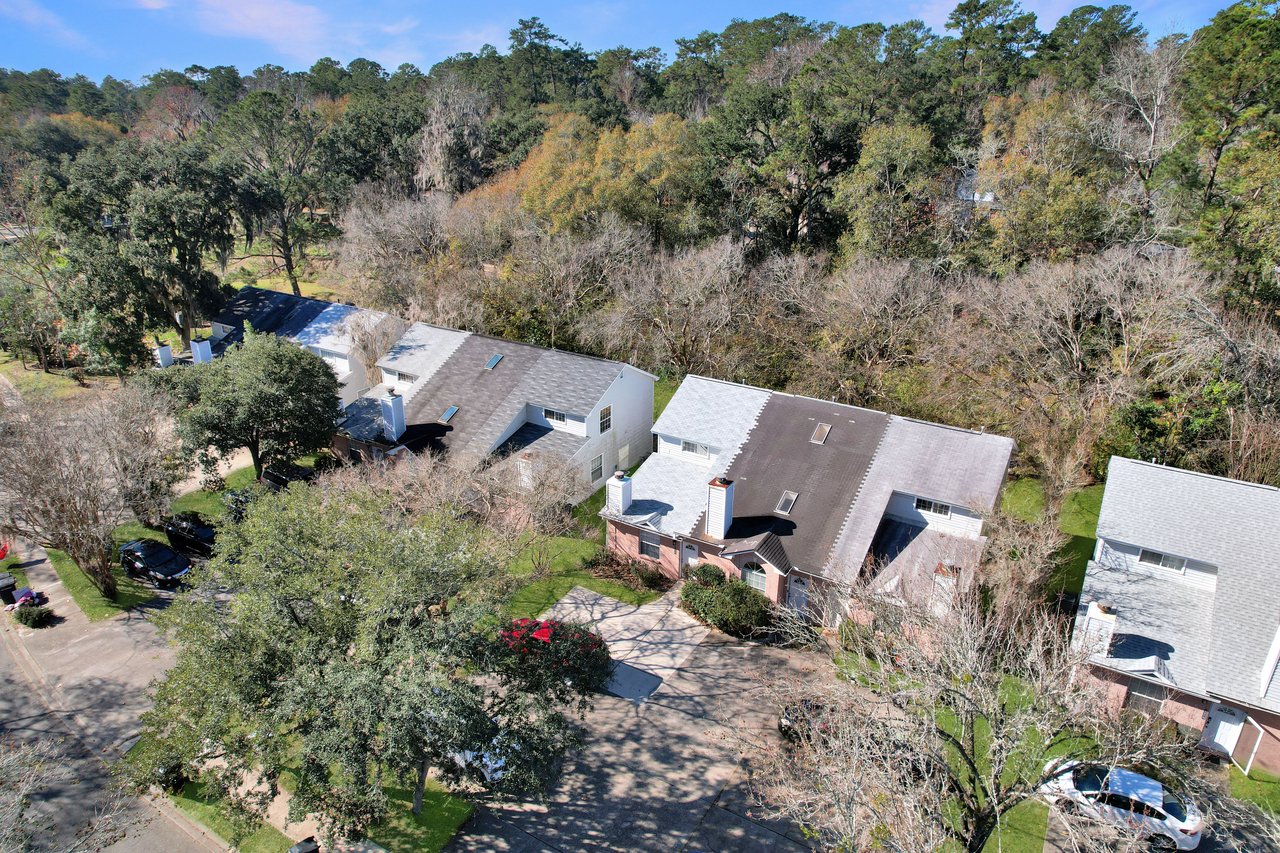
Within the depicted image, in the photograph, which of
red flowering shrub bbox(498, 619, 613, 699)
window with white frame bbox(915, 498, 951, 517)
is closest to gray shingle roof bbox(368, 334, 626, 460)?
window with white frame bbox(915, 498, 951, 517)

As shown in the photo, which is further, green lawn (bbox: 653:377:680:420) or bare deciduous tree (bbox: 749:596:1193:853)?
green lawn (bbox: 653:377:680:420)

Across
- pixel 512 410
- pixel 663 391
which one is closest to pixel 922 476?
pixel 512 410

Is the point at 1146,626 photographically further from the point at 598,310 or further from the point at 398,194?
the point at 398,194

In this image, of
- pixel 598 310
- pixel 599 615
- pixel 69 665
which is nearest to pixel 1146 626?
pixel 599 615

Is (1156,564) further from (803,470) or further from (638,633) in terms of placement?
(638,633)

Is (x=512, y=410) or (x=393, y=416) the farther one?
(x=512, y=410)

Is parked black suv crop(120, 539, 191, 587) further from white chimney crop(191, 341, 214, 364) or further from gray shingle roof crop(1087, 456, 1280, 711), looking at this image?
gray shingle roof crop(1087, 456, 1280, 711)

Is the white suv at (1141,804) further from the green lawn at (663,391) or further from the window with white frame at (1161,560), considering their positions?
the green lawn at (663,391)
